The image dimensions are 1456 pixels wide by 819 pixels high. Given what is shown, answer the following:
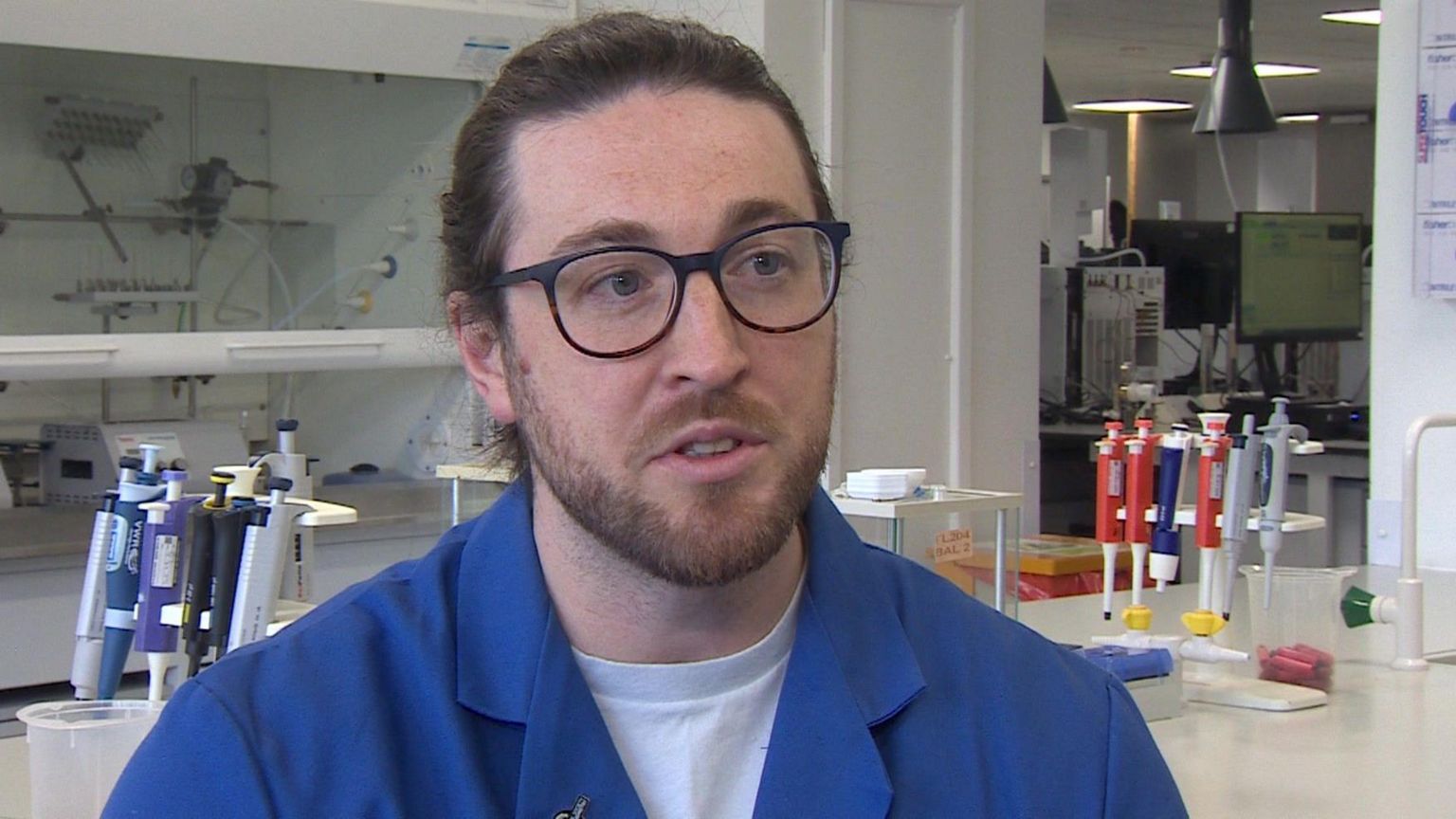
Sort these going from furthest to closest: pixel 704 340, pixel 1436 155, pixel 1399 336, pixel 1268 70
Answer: pixel 1268 70
pixel 1399 336
pixel 1436 155
pixel 704 340

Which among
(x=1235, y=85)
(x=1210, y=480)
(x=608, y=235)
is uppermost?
(x=1235, y=85)

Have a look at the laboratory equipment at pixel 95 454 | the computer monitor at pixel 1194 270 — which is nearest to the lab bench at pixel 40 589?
the laboratory equipment at pixel 95 454

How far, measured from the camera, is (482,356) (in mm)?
1138

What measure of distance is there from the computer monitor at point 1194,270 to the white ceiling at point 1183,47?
118cm

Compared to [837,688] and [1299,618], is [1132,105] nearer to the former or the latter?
[1299,618]

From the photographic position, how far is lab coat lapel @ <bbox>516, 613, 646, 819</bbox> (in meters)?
0.97

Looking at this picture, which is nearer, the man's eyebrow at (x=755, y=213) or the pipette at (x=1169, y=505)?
the man's eyebrow at (x=755, y=213)

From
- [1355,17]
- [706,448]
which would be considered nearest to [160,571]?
[706,448]

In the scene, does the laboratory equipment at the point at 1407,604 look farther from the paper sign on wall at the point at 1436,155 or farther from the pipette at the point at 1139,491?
the paper sign on wall at the point at 1436,155

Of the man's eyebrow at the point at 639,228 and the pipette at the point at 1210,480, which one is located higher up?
the man's eyebrow at the point at 639,228

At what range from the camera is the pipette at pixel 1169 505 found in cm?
212

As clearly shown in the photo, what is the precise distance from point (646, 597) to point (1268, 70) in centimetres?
819

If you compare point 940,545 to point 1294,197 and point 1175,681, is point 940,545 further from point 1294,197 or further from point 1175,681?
point 1294,197

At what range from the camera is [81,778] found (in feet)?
5.21
